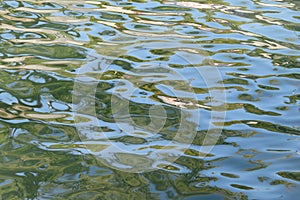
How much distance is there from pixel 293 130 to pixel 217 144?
57 cm

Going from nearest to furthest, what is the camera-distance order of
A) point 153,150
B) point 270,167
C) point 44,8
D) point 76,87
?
point 270,167 → point 153,150 → point 76,87 → point 44,8

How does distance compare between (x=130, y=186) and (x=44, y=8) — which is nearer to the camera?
(x=130, y=186)

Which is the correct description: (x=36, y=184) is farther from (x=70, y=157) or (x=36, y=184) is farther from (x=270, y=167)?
(x=270, y=167)

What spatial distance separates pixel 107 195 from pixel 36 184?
43 centimetres

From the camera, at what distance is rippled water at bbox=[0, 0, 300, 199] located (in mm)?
3531

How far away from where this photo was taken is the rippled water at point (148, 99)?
3.53m

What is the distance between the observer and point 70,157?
3787 millimetres

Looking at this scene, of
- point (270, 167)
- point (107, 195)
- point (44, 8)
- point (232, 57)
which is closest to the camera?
point (107, 195)

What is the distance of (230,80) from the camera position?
16.6 ft

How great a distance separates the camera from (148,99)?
467cm

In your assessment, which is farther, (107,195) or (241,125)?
(241,125)

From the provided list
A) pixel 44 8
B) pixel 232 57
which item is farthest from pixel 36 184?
pixel 44 8

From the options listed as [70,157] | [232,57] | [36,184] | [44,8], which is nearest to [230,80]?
[232,57]

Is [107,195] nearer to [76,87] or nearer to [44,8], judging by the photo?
[76,87]
